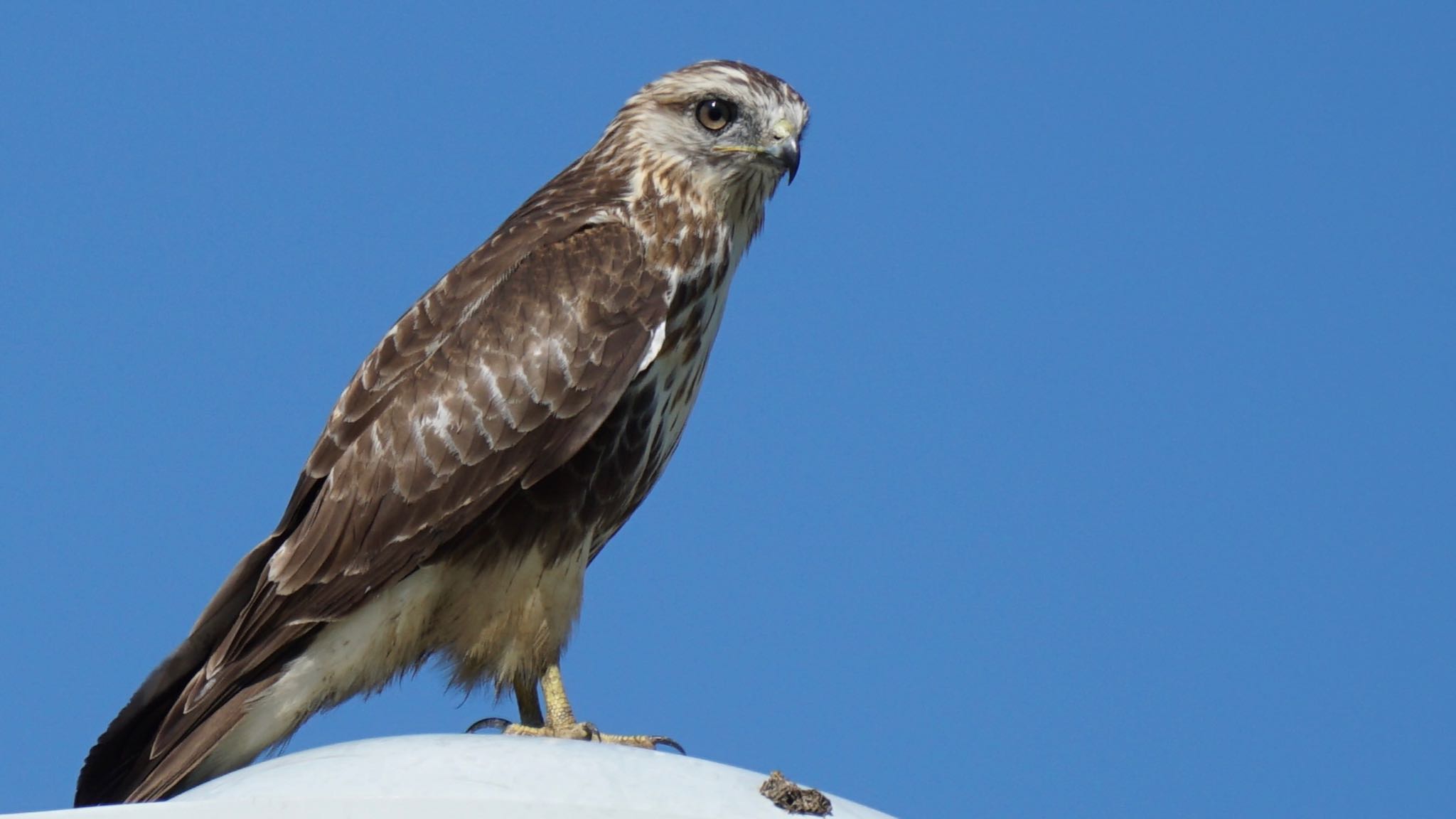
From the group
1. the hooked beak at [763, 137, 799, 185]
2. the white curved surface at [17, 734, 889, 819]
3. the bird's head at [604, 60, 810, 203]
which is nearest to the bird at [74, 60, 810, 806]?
the bird's head at [604, 60, 810, 203]

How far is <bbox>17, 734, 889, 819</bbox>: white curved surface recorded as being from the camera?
3398 millimetres

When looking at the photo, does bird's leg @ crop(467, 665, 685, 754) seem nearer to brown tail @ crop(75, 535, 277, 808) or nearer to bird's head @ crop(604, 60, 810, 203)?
brown tail @ crop(75, 535, 277, 808)

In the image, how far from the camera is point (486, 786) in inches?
136

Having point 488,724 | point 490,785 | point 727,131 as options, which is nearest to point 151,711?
point 488,724

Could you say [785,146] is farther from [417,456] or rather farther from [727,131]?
[417,456]

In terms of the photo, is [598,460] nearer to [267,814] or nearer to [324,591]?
[324,591]

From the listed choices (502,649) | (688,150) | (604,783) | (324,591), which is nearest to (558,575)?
(502,649)

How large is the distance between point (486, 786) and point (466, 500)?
2.10 meters

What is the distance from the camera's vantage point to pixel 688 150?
20.1 ft

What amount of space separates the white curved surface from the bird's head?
9.06ft

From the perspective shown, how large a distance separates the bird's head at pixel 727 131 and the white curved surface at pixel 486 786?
2.76 m

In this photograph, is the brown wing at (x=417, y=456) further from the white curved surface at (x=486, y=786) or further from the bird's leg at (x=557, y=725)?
the white curved surface at (x=486, y=786)

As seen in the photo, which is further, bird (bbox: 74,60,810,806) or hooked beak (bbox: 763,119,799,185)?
hooked beak (bbox: 763,119,799,185)

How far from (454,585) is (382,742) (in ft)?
6.00
